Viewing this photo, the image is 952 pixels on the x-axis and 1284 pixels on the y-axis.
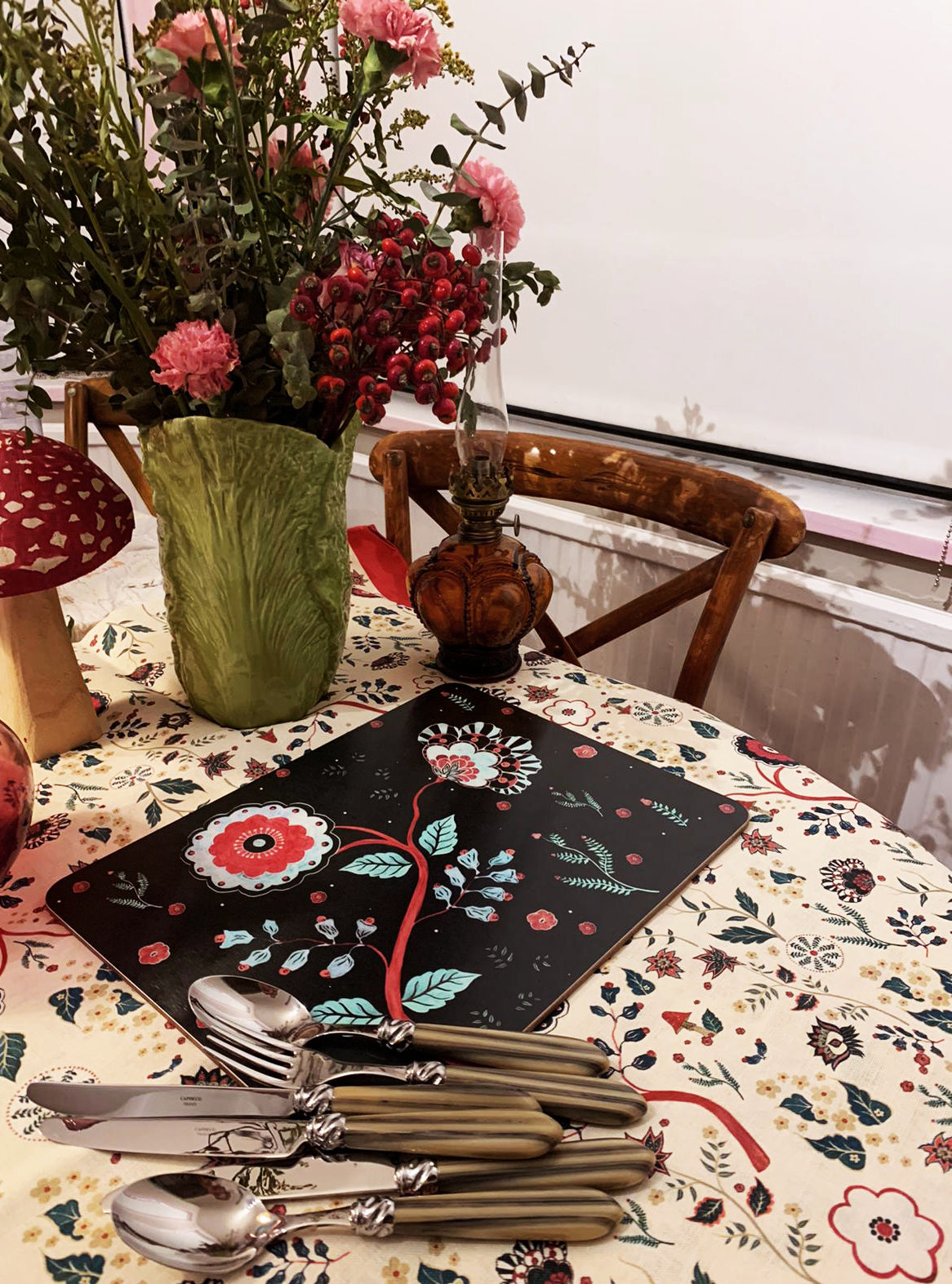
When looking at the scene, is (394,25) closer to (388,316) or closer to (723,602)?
(388,316)

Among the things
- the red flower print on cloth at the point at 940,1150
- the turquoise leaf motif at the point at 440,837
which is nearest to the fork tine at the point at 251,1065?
the turquoise leaf motif at the point at 440,837

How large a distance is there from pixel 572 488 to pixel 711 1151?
956 millimetres

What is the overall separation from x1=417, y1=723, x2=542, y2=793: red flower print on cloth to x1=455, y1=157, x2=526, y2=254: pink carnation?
0.43m

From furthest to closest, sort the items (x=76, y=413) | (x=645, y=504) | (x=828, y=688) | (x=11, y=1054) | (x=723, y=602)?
1. (x=76, y=413)
2. (x=828, y=688)
3. (x=645, y=504)
4. (x=723, y=602)
5. (x=11, y=1054)

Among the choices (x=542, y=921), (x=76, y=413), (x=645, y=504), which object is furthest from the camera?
(x=76, y=413)

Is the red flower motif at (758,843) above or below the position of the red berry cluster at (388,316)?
below

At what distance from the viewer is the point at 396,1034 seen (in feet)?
1.76

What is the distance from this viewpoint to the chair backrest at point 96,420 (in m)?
1.48

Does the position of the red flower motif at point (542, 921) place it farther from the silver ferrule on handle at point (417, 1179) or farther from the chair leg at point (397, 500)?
the chair leg at point (397, 500)

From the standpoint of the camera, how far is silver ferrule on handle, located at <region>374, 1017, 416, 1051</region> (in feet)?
1.75

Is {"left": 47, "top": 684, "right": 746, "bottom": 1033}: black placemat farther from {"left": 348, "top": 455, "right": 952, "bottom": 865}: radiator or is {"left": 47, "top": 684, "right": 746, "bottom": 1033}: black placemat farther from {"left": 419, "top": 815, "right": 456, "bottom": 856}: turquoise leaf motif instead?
{"left": 348, "top": 455, "right": 952, "bottom": 865}: radiator

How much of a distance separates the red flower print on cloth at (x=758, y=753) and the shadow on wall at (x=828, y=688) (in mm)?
496

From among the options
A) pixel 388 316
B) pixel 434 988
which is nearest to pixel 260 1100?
pixel 434 988

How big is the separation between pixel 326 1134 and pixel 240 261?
0.64 metres
